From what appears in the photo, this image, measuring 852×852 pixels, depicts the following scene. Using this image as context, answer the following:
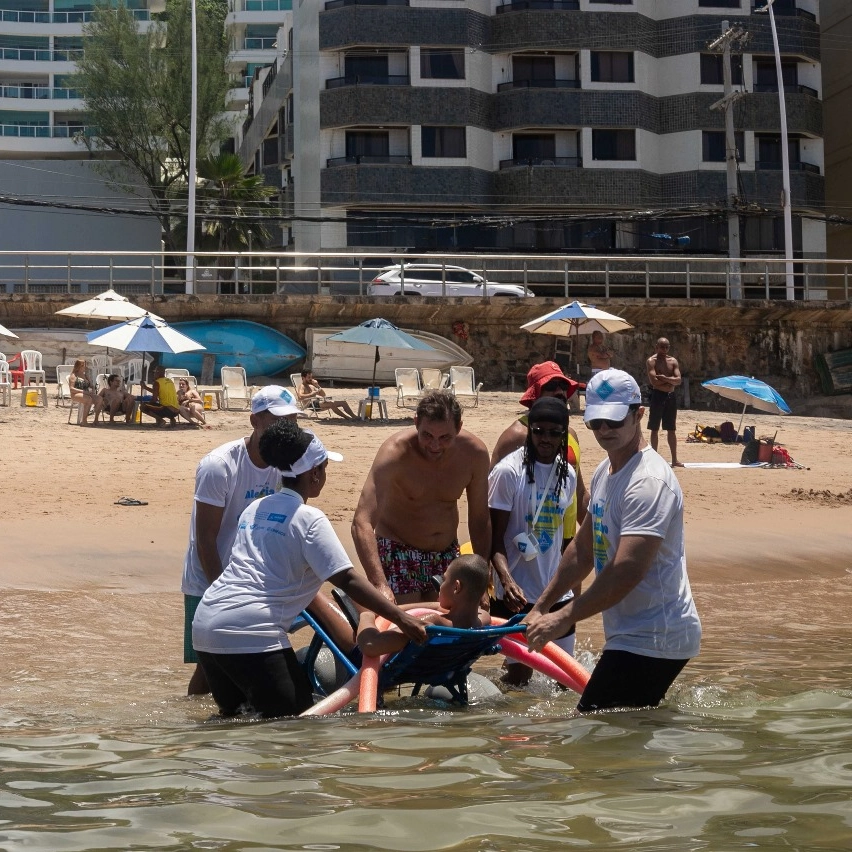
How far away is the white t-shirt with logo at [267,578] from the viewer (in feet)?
15.5

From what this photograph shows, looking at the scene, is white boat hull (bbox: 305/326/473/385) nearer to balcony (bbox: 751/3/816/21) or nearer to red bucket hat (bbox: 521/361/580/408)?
red bucket hat (bbox: 521/361/580/408)

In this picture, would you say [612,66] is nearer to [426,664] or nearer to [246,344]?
[246,344]

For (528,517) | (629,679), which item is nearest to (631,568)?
(629,679)

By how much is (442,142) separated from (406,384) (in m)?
15.6

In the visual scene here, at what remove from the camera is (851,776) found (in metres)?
4.47

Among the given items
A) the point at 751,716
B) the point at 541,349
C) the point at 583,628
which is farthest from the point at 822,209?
the point at 751,716

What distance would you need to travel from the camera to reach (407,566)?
582 centimetres

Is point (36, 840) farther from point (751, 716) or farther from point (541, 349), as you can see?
point (541, 349)

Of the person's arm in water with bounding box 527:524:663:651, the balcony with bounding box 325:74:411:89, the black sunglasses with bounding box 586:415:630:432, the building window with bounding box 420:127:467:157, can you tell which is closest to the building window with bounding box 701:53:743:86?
the building window with bounding box 420:127:467:157

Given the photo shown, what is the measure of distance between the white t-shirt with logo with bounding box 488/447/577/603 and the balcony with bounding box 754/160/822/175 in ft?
114

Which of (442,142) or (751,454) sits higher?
(442,142)

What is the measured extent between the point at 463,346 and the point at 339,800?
22.9 meters

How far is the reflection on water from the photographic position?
378 centimetres

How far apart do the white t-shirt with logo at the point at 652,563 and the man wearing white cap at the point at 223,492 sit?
1.58 m
